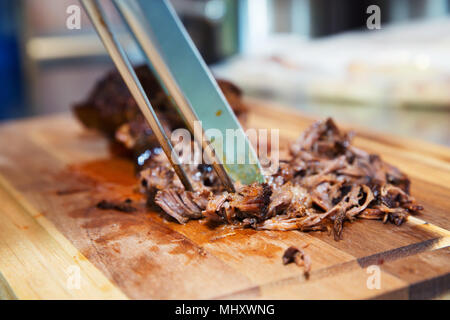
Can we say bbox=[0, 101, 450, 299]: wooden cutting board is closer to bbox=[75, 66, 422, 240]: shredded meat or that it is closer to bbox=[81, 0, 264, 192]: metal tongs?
bbox=[75, 66, 422, 240]: shredded meat

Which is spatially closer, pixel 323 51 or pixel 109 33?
pixel 109 33

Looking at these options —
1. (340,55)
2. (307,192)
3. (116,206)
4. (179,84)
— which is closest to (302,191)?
(307,192)

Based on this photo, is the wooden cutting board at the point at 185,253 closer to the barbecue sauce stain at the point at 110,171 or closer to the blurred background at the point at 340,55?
the barbecue sauce stain at the point at 110,171

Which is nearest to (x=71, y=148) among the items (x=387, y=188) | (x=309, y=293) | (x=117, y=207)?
(x=117, y=207)

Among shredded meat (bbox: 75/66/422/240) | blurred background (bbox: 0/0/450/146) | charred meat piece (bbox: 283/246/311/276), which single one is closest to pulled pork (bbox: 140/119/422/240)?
shredded meat (bbox: 75/66/422/240)

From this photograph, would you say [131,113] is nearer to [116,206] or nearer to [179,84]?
[116,206]

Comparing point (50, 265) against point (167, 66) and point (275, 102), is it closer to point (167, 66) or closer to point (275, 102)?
point (167, 66)
